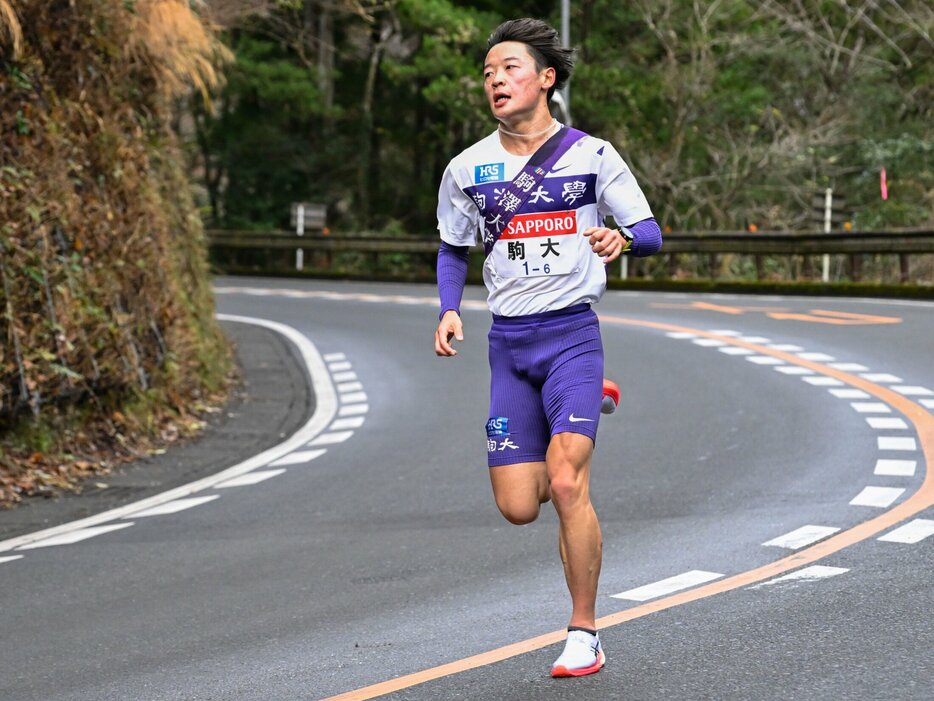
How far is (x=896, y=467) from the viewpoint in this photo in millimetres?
10297

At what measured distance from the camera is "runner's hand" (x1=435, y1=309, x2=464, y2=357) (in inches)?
Answer: 219

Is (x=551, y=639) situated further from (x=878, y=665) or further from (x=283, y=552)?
(x=283, y=552)

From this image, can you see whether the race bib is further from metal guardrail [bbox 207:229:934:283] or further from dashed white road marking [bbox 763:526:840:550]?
metal guardrail [bbox 207:229:934:283]

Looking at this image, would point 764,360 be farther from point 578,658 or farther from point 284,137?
point 284,137

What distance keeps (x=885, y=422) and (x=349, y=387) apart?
619 centimetres

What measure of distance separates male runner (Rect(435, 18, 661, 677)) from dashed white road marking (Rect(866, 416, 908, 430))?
712cm

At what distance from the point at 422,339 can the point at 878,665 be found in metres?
15.9

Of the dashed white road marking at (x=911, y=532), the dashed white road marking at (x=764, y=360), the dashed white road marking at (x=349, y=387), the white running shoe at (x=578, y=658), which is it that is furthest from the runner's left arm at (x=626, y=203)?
the dashed white road marking at (x=764, y=360)

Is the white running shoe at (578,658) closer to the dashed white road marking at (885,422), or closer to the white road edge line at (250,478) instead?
the white road edge line at (250,478)

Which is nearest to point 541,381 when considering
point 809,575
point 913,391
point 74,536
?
point 809,575

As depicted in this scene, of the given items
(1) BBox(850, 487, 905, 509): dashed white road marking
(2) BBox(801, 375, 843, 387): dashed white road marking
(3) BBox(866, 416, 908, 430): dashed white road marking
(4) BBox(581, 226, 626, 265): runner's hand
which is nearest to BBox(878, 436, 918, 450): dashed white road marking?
(3) BBox(866, 416, 908, 430): dashed white road marking

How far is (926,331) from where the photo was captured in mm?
19609

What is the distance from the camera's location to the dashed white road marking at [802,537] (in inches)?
313

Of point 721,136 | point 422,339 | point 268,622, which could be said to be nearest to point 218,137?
point 721,136
